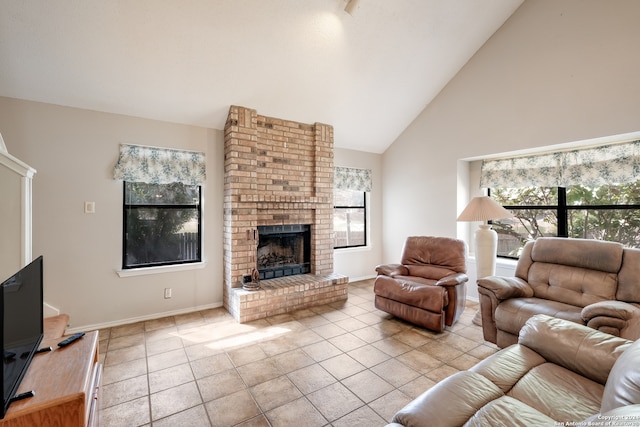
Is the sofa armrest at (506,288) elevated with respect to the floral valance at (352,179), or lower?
lower

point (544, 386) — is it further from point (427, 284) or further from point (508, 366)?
point (427, 284)

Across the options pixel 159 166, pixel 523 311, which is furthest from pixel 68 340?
pixel 523 311

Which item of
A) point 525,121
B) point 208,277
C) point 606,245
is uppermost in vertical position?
point 525,121

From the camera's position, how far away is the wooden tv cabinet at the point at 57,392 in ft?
4.26

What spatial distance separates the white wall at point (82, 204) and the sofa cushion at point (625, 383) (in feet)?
12.5

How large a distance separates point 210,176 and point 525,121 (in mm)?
3931

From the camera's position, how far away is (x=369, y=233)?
5.39 m

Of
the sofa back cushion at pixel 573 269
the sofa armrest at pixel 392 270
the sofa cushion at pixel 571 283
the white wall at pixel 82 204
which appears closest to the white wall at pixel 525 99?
the sofa armrest at pixel 392 270

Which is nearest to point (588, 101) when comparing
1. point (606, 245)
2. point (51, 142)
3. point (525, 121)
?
point (525, 121)

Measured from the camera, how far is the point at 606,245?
2596mm

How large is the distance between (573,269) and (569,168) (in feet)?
4.75

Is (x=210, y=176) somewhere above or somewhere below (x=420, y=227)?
above

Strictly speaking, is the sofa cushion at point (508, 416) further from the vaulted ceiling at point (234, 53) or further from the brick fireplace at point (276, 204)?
the vaulted ceiling at point (234, 53)

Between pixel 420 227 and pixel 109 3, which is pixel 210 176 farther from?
pixel 420 227
